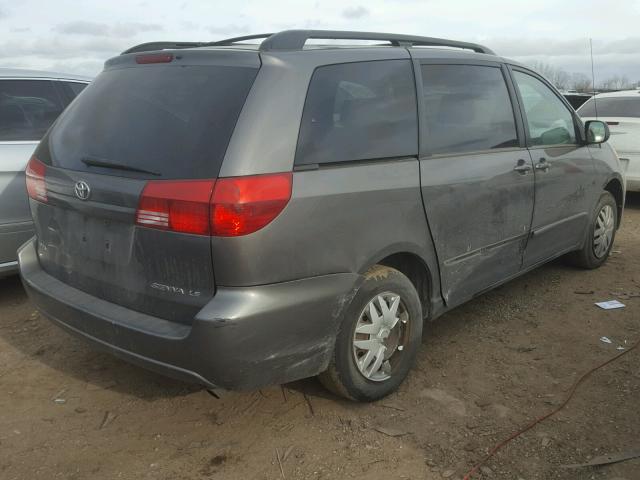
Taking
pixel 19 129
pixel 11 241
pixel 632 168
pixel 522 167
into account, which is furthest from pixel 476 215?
pixel 632 168

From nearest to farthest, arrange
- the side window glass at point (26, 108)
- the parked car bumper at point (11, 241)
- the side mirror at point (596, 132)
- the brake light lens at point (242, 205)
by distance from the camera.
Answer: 1. the brake light lens at point (242, 205)
2. the parked car bumper at point (11, 241)
3. the side window glass at point (26, 108)
4. the side mirror at point (596, 132)

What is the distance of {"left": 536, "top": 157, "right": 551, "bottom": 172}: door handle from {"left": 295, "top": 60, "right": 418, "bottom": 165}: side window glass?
1317mm

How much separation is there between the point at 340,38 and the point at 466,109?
0.97 metres

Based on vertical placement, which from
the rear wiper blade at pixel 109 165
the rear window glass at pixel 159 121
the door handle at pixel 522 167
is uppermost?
the rear window glass at pixel 159 121

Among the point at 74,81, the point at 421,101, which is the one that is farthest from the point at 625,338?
the point at 74,81

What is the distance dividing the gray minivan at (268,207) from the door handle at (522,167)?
0.20 m

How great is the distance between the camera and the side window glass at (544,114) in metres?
4.12

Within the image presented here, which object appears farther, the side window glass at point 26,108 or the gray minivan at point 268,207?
the side window glass at point 26,108

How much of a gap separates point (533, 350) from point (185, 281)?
7.59 ft

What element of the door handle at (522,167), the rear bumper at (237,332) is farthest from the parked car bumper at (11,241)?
the door handle at (522,167)

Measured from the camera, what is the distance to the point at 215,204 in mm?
2326

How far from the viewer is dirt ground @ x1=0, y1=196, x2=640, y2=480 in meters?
2.63

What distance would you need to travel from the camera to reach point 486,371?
11.4 ft

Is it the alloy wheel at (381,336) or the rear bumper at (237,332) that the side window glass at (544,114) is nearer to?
the alloy wheel at (381,336)
